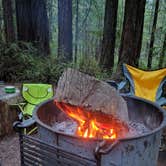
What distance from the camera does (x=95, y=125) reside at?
1.88 m

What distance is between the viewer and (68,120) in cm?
232

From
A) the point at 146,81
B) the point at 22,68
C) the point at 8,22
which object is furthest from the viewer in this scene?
the point at 8,22

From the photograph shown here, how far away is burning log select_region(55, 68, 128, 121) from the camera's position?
1.68 meters

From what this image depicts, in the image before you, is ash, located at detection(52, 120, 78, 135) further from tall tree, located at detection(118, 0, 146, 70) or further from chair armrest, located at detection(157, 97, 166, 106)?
tall tree, located at detection(118, 0, 146, 70)

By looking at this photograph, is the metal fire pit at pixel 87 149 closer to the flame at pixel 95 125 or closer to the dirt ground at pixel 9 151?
the flame at pixel 95 125

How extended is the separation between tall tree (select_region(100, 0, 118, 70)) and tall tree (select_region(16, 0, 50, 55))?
1.49 m

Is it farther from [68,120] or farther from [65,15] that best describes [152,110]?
[65,15]

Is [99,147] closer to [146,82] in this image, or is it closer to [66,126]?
[66,126]

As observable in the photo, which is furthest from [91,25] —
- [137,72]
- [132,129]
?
[132,129]

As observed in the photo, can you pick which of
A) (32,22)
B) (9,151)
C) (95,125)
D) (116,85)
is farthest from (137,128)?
(32,22)

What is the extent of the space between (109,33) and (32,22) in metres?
1.91

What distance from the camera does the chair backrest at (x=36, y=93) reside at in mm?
3628

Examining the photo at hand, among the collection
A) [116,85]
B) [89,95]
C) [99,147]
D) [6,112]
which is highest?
[89,95]

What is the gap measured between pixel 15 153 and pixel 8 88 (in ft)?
2.98
